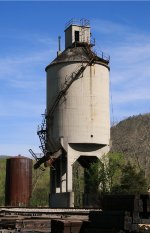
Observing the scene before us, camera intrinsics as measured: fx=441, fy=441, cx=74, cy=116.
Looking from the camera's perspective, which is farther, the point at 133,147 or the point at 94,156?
the point at 133,147

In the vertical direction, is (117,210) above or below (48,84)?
below

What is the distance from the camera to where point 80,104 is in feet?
135

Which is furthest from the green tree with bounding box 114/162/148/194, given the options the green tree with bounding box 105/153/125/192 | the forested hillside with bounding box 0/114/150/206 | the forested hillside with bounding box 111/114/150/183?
the forested hillside with bounding box 111/114/150/183

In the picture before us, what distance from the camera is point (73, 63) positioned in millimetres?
42562

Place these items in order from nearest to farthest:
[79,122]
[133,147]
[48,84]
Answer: [79,122]
[48,84]
[133,147]

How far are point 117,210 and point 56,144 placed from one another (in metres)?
26.9

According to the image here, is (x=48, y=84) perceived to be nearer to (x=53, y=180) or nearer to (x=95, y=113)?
(x=95, y=113)

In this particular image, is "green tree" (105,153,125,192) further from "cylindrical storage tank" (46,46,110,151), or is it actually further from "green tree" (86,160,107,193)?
"cylindrical storage tank" (46,46,110,151)

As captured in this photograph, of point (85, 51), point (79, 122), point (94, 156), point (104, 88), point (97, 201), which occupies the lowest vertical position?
point (97, 201)

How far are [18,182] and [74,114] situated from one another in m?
10.1

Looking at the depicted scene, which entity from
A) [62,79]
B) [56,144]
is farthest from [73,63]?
[56,144]

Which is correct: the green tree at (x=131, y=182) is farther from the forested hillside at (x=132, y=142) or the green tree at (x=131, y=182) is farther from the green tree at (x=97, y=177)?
the forested hillside at (x=132, y=142)

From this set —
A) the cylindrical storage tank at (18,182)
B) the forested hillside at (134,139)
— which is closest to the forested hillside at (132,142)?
the forested hillside at (134,139)

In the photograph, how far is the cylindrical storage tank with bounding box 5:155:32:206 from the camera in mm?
45594
